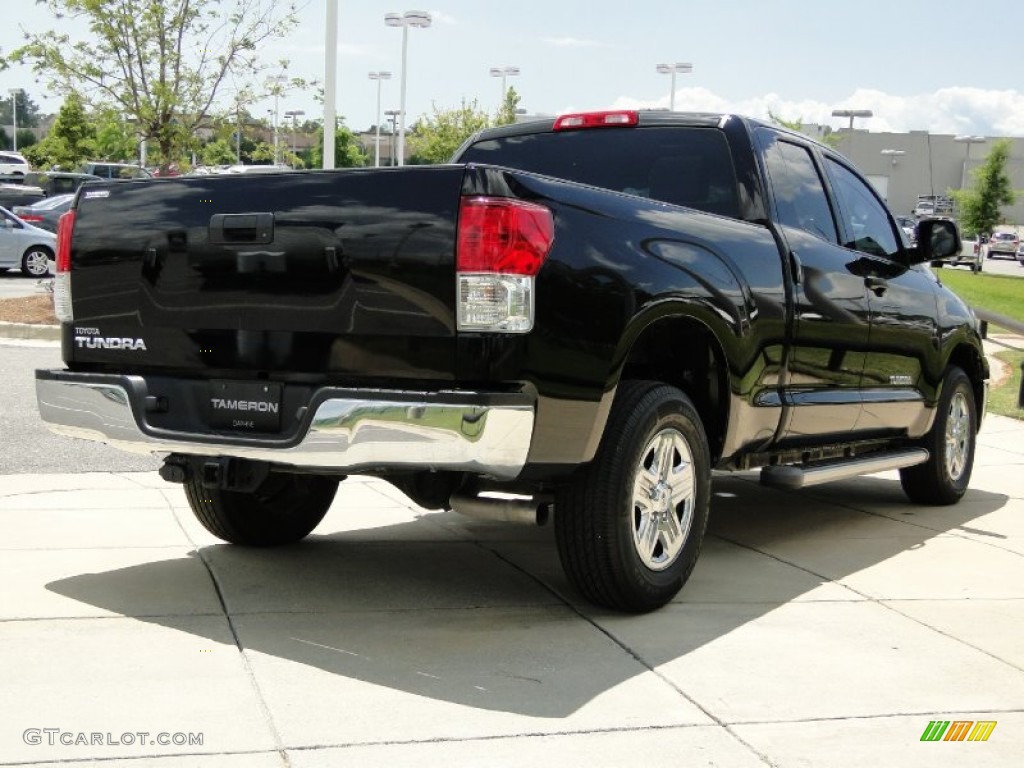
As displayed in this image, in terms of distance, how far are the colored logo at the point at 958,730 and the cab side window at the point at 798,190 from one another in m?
2.80

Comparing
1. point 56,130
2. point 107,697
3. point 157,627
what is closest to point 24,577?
point 157,627

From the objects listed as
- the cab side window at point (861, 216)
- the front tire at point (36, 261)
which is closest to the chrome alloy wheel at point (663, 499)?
the cab side window at point (861, 216)

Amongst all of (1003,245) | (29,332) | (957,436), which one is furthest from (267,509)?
(1003,245)

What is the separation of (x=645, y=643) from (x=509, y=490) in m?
0.74

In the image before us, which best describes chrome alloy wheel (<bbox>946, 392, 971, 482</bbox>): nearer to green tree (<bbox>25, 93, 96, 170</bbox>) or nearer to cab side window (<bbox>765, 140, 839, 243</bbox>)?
cab side window (<bbox>765, 140, 839, 243</bbox>)

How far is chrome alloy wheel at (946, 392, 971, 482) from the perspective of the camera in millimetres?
8109

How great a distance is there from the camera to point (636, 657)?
15.6 ft

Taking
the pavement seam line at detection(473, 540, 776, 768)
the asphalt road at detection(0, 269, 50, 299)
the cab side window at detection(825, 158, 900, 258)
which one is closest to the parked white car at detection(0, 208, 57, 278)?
the asphalt road at detection(0, 269, 50, 299)

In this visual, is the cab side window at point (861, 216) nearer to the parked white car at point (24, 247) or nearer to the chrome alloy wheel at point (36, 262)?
the parked white car at point (24, 247)

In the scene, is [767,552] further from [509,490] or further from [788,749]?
[788,749]

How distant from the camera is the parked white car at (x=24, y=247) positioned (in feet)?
90.3

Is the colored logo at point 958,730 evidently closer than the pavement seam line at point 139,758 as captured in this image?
No

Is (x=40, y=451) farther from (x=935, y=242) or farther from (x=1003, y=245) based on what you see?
(x=1003, y=245)

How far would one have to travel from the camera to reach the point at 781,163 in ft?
21.8
